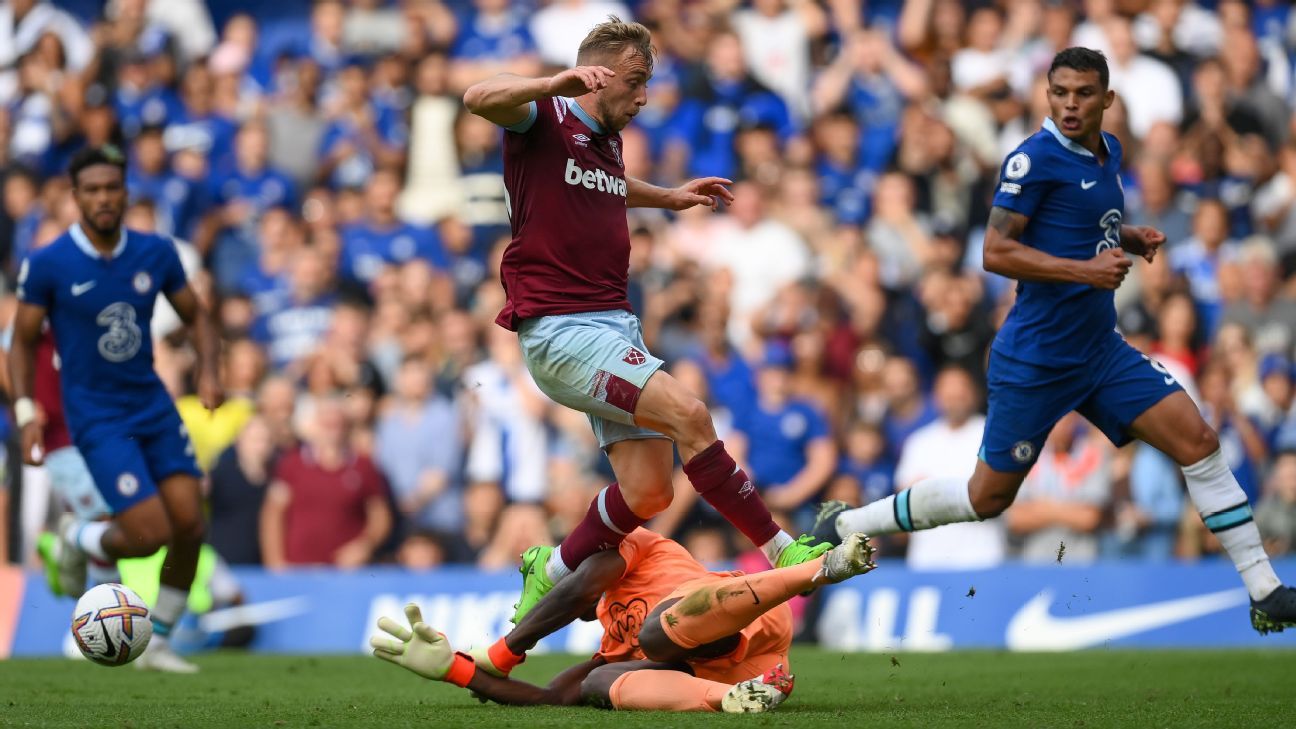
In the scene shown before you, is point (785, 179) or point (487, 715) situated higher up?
point (785, 179)

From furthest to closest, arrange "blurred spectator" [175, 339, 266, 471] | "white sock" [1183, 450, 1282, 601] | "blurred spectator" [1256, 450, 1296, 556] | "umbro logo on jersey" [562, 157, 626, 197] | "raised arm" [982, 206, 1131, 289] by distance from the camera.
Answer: "blurred spectator" [175, 339, 266, 471], "blurred spectator" [1256, 450, 1296, 556], "white sock" [1183, 450, 1282, 601], "raised arm" [982, 206, 1131, 289], "umbro logo on jersey" [562, 157, 626, 197]

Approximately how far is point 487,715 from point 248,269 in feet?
34.6

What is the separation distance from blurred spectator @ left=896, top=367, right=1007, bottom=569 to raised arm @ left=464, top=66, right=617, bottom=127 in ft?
21.7

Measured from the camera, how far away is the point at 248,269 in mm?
17000

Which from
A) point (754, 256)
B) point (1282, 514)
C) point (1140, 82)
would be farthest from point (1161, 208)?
point (754, 256)

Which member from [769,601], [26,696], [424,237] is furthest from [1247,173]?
[26,696]

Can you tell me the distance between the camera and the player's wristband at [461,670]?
24.6ft

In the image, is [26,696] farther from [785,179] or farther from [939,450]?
[785,179]

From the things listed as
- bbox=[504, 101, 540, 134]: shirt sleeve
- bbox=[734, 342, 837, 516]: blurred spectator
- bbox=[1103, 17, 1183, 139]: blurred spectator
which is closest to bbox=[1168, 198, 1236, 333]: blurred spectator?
bbox=[1103, 17, 1183, 139]: blurred spectator

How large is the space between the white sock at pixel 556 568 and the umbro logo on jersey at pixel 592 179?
65.6 inches

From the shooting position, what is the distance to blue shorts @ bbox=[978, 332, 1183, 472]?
8445 millimetres

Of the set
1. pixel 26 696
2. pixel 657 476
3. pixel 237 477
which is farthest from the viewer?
pixel 237 477

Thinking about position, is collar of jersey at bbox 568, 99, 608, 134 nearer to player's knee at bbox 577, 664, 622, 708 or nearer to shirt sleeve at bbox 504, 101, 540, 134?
shirt sleeve at bbox 504, 101, 540, 134

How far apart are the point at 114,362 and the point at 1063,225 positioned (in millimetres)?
5421
